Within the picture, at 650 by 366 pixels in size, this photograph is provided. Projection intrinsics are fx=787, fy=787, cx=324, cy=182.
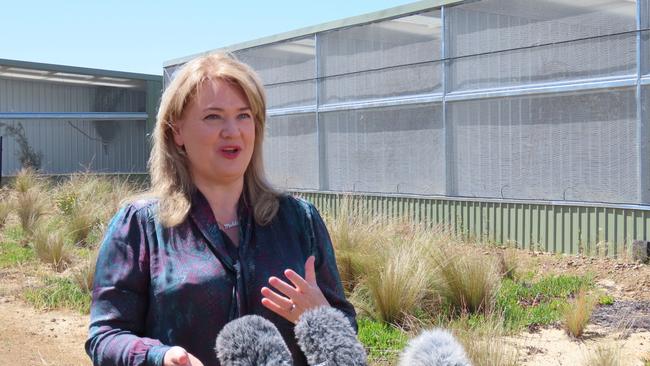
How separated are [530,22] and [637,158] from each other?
2.56 meters

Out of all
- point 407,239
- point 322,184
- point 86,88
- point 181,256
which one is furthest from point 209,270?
point 86,88

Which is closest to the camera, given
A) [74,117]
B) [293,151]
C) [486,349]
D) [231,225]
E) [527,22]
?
[231,225]

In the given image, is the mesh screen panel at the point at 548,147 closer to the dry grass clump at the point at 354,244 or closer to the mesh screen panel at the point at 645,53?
the mesh screen panel at the point at 645,53

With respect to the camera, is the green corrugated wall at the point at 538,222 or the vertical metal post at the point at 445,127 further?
the vertical metal post at the point at 445,127

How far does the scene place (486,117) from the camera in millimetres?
11570

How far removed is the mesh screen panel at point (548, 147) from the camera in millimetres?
9805

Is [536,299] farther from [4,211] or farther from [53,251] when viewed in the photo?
[4,211]

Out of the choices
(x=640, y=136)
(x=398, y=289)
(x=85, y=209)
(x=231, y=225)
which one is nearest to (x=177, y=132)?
(x=231, y=225)

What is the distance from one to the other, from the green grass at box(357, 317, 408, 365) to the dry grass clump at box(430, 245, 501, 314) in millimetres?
701

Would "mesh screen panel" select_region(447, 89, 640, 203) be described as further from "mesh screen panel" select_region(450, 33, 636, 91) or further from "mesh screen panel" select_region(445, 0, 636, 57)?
"mesh screen panel" select_region(445, 0, 636, 57)

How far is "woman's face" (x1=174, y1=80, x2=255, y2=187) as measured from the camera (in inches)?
84.0

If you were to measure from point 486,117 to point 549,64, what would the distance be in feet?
4.30

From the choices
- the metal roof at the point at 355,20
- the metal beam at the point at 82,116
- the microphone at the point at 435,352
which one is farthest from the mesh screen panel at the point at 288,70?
the microphone at the point at 435,352

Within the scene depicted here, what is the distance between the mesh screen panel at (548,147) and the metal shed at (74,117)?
1689 centimetres
